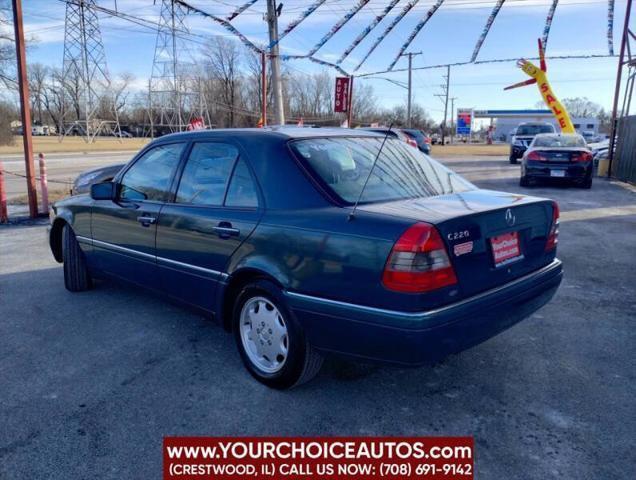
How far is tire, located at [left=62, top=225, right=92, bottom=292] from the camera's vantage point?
5.01 metres

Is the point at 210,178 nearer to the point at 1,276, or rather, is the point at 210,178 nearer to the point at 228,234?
the point at 228,234

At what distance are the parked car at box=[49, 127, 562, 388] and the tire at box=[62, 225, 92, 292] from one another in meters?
1.16

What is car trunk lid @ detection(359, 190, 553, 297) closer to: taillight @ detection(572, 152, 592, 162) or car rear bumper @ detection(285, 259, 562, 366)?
car rear bumper @ detection(285, 259, 562, 366)

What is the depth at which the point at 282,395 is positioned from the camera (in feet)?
10.3

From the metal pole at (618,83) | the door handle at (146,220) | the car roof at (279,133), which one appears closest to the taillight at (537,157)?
the metal pole at (618,83)

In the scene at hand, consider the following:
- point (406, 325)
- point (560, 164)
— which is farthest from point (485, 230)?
point (560, 164)

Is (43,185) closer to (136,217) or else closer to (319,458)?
(136,217)

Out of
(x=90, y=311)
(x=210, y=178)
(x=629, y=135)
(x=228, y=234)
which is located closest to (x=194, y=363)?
(x=228, y=234)

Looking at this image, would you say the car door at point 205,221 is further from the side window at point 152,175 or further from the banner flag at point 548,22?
the banner flag at point 548,22

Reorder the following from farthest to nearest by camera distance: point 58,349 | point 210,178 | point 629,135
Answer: point 629,135, point 58,349, point 210,178

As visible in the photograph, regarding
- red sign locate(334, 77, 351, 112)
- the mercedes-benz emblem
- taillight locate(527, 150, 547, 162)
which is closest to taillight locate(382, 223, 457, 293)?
the mercedes-benz emblem

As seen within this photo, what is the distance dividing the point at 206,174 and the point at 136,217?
883mm

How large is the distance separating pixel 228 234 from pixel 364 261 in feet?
3.44

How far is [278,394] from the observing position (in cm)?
314
